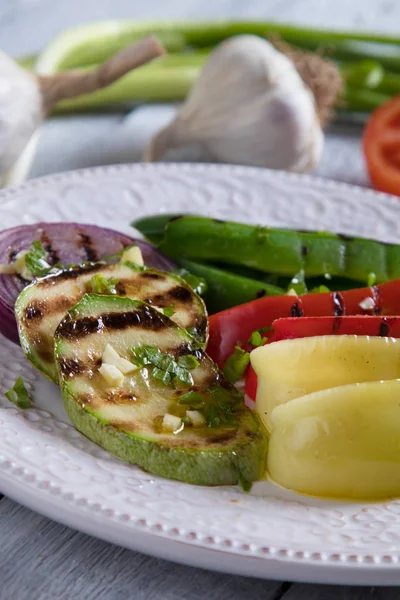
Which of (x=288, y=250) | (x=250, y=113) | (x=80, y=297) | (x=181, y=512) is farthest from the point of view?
(x=250, y=113)

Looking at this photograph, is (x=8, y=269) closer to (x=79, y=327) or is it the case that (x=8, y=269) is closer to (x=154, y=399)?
(x=79, y=327)

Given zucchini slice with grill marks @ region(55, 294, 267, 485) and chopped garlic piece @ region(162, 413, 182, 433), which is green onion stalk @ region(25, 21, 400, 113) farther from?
chopped garlic piece @ region(162, 413, 182, 433)

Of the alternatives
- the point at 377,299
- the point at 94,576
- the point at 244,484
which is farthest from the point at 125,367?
the point at 377,299

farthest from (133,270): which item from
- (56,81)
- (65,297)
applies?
(56,81)

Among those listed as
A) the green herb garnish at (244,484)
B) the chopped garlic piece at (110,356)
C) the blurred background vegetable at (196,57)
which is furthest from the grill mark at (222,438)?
the blurred background vegetable at (196,57)

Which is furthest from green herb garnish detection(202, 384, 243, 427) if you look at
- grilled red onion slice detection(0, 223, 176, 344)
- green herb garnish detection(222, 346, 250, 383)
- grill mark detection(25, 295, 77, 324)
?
grilled red onion slice detection(0, 223, 176, 344)
